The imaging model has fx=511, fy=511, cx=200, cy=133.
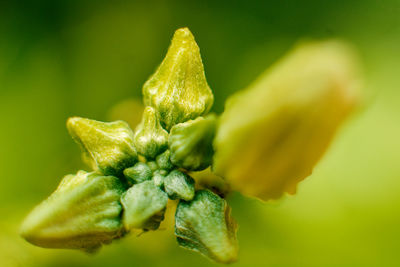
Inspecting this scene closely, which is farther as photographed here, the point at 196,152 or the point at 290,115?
the point at 196,152

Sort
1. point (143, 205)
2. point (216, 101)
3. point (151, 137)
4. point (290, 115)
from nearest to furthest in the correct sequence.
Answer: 1. point (290, 115)
2. point (143, 205)
3. point (151, 137)
4. point (216, 101)

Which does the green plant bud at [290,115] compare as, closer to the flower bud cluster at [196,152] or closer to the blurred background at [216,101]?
the flower bud cluster at [196,152]

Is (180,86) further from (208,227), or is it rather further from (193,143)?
(208,227)

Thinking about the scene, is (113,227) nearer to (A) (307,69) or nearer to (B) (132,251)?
(A) (307,69)

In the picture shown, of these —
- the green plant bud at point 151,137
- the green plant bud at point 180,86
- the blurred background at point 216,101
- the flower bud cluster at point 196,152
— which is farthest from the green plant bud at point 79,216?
the blurred background at point 216,101

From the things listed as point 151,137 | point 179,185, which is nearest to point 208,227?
point 179,185

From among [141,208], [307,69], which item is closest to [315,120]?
[307,69]

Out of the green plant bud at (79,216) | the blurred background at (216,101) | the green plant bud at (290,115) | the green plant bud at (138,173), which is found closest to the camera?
the green plant bud at (290,115)
